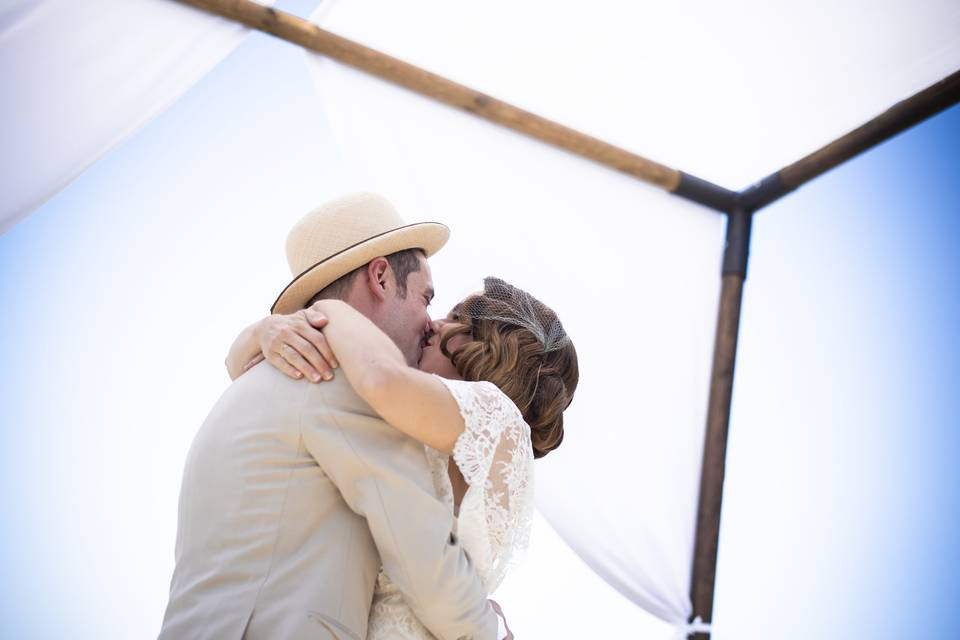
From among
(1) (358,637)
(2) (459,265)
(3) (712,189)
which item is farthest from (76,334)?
(3) (712,189)

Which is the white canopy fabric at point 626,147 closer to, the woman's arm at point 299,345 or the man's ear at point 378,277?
the man's ear at point 378,277

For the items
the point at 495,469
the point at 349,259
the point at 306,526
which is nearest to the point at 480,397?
the point at 495,469

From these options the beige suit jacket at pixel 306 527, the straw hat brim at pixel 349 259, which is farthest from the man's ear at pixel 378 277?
the beige suit jacket at pixel 306 527

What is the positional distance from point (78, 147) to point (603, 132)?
7.43 ft

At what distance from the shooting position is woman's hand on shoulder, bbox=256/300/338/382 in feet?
4.53

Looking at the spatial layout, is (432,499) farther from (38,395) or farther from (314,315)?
(38,395)

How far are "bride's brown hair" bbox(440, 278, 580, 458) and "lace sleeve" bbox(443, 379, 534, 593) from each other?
A: 9.5 inches

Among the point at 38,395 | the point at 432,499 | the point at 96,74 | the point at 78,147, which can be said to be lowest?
the point at 432,499

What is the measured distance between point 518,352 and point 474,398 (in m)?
0.35

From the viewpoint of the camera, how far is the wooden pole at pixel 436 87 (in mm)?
3143

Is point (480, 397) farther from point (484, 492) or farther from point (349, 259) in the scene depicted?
point (349, 259)

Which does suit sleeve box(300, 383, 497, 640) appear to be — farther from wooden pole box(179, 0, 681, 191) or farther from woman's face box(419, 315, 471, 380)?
wooden pole box(179, 0, 681, 191)

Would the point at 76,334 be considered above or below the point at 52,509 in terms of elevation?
above

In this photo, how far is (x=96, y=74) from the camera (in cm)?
293
